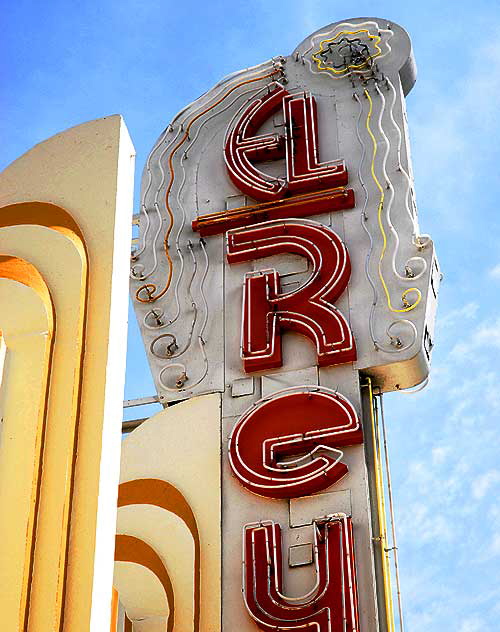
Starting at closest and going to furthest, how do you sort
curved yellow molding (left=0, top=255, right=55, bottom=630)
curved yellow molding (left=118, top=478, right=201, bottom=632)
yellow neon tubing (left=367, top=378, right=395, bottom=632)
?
curved yellow molding (left=0, top=255, right=55, bottom=630) → yellow neon tubing (left=367, top=378, right=395, bottom=632) → curved yellow molding (left=118, top=478, right=201, bottom=632)

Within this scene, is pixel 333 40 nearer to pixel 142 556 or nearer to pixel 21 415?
pixel 142 556

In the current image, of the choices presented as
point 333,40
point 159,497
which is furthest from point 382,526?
point 333,40

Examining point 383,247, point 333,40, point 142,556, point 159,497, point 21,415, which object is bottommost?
point 21,415

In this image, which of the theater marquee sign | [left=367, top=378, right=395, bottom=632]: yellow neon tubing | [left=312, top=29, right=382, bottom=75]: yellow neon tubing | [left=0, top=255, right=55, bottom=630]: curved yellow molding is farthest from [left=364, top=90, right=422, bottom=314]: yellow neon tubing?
[left=0, top=255, right=55, bottom=630]: curved yellow molding

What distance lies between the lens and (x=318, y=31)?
13672 mm

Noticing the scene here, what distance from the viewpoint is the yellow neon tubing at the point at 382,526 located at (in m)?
9.57

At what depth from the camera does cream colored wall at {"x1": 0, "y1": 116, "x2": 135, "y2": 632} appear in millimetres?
4527

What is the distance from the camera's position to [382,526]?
9.95 metres

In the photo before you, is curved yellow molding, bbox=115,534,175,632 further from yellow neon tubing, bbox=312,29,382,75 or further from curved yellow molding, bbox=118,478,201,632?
yellow neon tubing, bbox=312,29,382,75

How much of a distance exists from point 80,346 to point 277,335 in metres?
6.11

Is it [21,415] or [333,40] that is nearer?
[21,415]

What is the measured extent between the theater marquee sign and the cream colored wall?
494 centimetres

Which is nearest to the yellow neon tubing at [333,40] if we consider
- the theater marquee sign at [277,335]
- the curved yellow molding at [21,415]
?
the theater marquee sign at [277,335]

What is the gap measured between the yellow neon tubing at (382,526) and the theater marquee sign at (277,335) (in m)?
0.02
